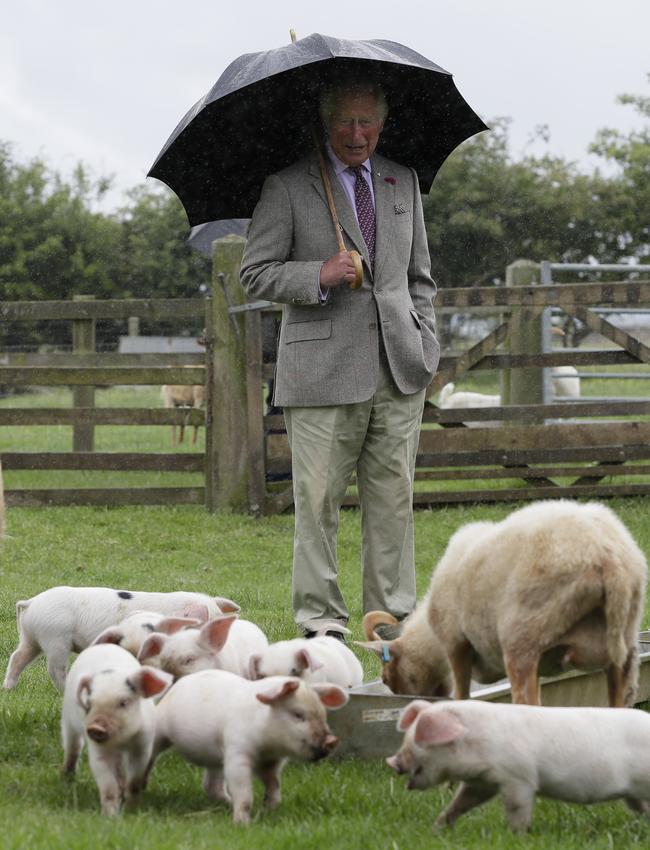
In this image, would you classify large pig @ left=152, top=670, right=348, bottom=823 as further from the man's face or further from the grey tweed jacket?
the man's face

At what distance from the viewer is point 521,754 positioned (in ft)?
10.8

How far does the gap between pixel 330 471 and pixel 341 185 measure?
127cm

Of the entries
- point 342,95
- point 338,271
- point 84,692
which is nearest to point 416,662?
point 84,692

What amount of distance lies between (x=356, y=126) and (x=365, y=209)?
1.38 ft

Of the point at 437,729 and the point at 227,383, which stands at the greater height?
the point at 227,383

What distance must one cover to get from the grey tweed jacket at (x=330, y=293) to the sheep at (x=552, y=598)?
1.82 m

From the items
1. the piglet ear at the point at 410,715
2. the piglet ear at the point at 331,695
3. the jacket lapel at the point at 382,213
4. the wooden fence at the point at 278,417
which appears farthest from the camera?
the wooden fence at the point at 278,417

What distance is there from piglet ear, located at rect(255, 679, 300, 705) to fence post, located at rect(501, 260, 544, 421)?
7634 millimetres

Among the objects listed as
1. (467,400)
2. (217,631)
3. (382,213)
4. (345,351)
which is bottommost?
(217,631)

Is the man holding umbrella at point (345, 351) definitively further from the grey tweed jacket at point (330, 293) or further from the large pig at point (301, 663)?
the large pig at point (301, 663)

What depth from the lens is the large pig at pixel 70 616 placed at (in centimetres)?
524

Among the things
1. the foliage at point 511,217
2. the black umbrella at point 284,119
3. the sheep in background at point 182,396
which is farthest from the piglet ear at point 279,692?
the foliage at point 511,217

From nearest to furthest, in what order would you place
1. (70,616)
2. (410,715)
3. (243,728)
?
(410,715)
(243,728)
(70,616)

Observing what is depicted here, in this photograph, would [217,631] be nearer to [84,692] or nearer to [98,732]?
[84,692]
